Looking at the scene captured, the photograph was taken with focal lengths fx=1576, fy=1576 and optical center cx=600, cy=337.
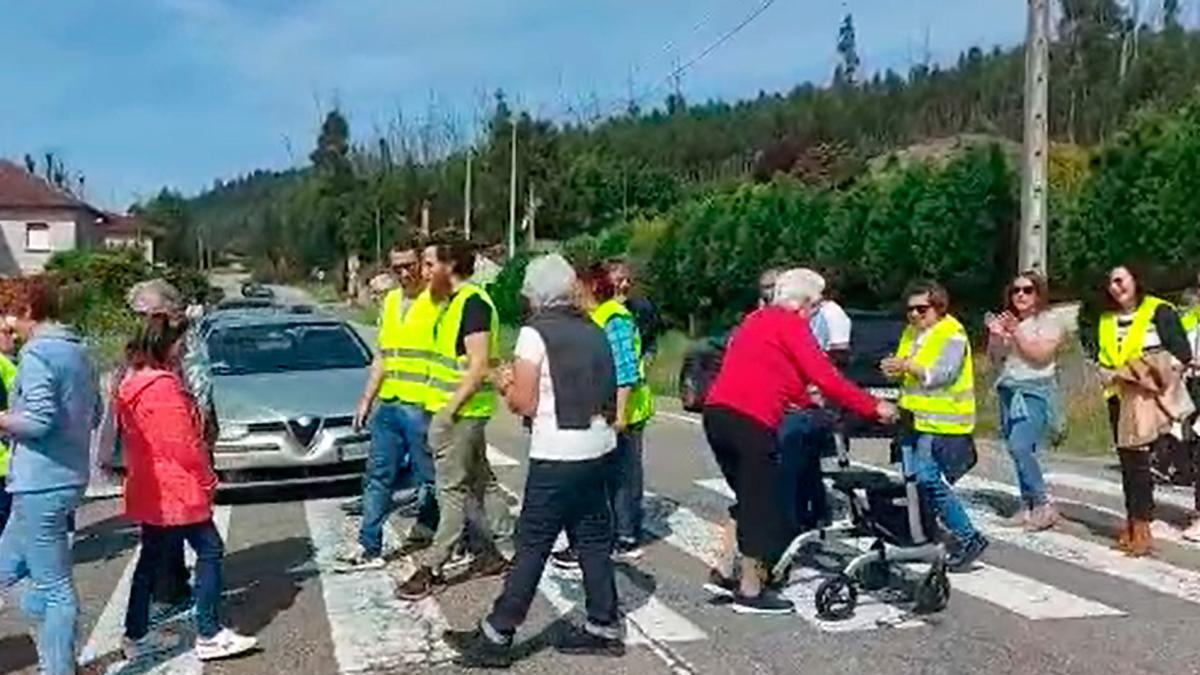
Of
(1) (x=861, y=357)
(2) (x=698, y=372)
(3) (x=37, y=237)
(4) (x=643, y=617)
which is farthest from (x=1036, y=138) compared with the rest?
(3) (x=37, y=237)

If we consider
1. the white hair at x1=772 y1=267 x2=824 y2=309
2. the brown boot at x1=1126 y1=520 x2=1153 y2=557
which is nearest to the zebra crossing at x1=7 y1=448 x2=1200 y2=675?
the brown boot at x1=1126 y1=520 x2=1153 y2=557

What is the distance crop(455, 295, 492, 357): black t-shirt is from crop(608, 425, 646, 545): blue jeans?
154 centimetres

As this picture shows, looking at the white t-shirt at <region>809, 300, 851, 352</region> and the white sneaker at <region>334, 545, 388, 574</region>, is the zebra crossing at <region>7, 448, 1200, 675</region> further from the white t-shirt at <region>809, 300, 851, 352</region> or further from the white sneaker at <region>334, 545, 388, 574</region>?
the white t-shirt at <region>809, 300, 851, 352</region>

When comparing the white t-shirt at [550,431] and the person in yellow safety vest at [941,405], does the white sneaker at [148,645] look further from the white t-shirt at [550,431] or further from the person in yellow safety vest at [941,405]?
the person in yellow safety vest at [941,405]

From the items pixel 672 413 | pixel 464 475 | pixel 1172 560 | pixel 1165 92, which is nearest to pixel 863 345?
pixel 672 413

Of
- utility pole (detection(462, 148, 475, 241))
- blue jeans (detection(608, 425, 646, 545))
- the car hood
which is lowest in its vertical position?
blue jeans (detection(608, 425, 646, 545))

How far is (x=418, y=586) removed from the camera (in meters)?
8.48

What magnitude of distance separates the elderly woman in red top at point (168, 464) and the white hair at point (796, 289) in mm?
2898

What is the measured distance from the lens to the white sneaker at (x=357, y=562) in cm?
941

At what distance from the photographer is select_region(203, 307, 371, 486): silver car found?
12727 millimetres

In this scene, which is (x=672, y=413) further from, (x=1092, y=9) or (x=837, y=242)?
(x=1092, y=9)

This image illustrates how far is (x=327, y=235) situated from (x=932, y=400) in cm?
9977

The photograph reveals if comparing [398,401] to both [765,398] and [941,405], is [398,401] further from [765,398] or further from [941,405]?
[941,405]

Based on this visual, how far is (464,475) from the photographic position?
8430 mm
